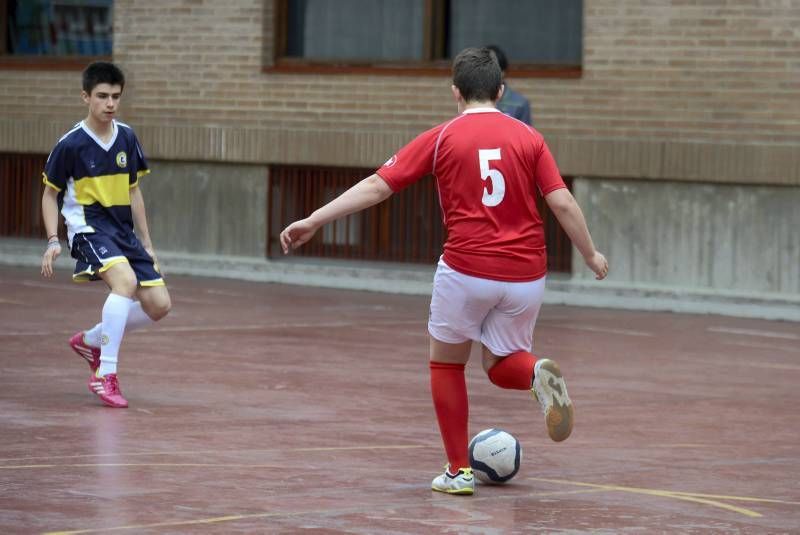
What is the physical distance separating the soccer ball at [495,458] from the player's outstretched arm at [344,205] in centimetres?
116

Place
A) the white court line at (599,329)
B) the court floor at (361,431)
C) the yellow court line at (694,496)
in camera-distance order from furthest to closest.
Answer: the white court line at (599,329) → the yellow court line at (694,496) → the court floor at (361,431)

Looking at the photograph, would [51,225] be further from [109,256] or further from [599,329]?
[599,329]

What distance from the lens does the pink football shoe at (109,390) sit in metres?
9.85

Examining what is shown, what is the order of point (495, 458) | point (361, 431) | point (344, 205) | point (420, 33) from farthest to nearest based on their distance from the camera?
point (420, 33) → point (361, 431) → point (495, 458) → point (344, 205)

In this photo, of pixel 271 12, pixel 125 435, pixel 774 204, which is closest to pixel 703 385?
pixel 125 435

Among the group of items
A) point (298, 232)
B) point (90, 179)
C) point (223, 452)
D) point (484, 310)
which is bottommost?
point (223, 452)

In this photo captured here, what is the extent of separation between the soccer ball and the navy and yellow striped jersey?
11.1 feet

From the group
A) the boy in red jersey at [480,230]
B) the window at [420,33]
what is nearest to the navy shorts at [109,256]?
the boy in red jersey at [480,230]

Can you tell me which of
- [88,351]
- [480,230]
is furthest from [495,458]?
[88,351]

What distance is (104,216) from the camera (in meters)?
10.4

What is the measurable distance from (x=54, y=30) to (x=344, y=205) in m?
14.8

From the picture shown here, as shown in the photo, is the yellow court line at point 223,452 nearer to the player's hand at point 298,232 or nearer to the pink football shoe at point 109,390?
the player's hand at point 298,232

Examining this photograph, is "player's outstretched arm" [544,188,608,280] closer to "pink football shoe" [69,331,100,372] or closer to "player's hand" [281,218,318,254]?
"player's hand" [281,218,318,254]

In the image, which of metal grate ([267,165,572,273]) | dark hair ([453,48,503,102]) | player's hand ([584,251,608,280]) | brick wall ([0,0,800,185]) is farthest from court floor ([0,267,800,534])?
metal grate ([267,165,572,273])
